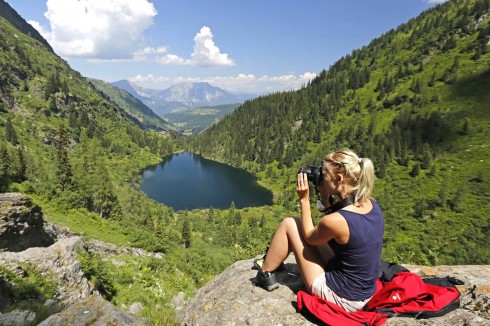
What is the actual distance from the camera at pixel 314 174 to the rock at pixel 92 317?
493 cm

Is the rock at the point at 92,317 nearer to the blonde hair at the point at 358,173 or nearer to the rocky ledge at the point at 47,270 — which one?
the rocky ledge at the point at 47,270

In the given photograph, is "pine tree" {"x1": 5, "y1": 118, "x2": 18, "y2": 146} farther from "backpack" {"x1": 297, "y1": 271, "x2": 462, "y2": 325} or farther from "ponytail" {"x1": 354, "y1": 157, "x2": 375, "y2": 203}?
"ponytail" {"x1": 354, "y1": 157, "x2": 375, "y2": 203}

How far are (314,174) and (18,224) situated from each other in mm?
19287

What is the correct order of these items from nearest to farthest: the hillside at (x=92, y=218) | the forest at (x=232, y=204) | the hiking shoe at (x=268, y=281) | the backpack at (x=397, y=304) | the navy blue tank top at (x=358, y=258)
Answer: the navy blue tank top at (x=358, y=258) → the backpack at (x=397, y=304) → the hiking shoe at (x=268, y=281) → the hillside at (x=92, y=218) → the forest at (x=232, y=204)

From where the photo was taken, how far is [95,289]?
15.4 metres

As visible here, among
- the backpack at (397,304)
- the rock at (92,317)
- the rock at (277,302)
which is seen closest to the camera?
the backpack at (397,304)

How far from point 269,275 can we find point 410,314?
304 centimetres

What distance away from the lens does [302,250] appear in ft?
21.2

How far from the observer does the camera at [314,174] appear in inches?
246

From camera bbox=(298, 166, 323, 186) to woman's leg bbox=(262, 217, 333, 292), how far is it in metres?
1.03

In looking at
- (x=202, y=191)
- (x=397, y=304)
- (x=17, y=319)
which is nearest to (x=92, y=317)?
(x=17, y=319)

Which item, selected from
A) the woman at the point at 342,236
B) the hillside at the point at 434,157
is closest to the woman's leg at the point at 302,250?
the woman at the point at 342,236

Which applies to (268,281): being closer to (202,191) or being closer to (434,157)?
(434,157)

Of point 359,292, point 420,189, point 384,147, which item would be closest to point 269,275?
point 359,292
